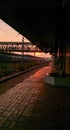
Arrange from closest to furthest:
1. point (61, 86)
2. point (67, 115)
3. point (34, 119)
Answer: point (34, 119)
point (67, 115)
point (61, 86)

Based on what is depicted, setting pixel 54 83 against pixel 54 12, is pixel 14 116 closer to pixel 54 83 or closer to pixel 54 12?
pixel 54 12

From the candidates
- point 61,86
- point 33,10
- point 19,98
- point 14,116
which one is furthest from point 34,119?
point 61,86

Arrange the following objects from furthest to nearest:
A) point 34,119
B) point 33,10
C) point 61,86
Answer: point 61,86 < point 33,10 < point 34,119

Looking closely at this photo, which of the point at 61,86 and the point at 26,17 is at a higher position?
the point at 26,17

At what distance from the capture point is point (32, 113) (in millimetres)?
8273

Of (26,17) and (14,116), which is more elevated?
(26,17)

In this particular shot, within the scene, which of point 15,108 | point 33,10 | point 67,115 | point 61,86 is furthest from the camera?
point 61,86

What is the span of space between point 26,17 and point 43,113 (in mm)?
5425

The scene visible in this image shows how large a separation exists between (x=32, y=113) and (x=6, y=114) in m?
0.87

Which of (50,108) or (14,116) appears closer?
(14,116)

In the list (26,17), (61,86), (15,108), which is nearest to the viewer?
(15,108)

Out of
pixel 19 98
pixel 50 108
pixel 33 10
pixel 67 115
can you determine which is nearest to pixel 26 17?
pixel 33 10

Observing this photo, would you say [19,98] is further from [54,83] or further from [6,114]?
[54,83]

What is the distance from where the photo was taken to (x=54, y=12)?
1086cm
